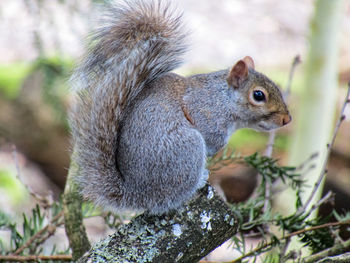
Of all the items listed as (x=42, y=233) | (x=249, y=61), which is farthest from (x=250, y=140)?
(x=42, y=233)

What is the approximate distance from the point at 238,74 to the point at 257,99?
0.09 meters

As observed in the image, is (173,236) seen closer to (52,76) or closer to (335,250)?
(335,250)

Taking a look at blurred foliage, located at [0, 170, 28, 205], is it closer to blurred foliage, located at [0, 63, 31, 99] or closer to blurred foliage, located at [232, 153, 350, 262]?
blurred foliage, located at [0, 63, 31, 99]

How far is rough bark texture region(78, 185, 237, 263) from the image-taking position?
90cm

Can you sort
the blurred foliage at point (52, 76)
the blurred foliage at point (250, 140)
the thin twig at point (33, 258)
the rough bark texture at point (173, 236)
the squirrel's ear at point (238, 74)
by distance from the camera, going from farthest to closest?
the blurred foliage at point (250, 140) < the blurred foliage at point (52, 76) < the squirrel's ear at point (238, 74) < the thin twig at point (33, 258) < the rough bark texture at point (173, 236)

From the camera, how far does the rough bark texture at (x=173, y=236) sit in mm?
903

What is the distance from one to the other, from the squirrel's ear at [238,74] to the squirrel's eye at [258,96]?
0.19 feet

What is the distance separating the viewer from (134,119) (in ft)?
3.89

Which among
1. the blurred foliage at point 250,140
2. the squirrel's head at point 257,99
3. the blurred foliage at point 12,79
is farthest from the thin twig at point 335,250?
the blurred foliage at point 12,79

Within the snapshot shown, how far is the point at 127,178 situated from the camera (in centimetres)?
119

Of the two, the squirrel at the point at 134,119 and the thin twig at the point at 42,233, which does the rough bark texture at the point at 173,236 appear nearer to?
the squirrel at the point at 134,119

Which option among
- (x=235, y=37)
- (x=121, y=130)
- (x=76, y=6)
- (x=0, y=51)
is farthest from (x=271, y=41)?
(x=121, y=130)

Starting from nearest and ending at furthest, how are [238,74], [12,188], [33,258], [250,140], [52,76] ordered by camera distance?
1. [33,258]
2. [238,74]
3. [52,76]
4. [12,188]
5. [250,140]

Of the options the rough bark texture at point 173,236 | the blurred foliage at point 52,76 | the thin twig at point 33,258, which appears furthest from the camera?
the blurred foliage at point 52,76
